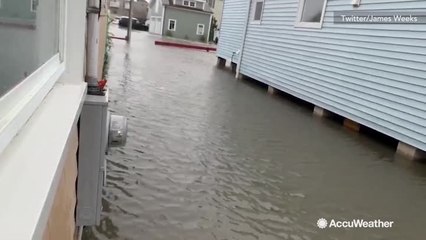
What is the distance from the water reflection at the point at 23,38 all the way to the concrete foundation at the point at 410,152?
507 centimetres

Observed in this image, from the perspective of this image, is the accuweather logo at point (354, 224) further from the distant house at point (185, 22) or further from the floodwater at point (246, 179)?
the distant house at point (185, 22)

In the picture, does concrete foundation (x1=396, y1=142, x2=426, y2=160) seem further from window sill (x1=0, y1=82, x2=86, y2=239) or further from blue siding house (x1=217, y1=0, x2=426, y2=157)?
window sill (x1=0, y1=82, x2=86, y2=239)

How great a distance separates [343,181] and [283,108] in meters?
3.90

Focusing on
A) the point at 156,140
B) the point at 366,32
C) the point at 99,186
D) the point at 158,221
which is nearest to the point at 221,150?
the point at 156,140

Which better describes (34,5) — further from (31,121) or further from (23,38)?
(31,121)

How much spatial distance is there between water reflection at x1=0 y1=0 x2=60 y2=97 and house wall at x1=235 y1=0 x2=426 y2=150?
16.5 feet

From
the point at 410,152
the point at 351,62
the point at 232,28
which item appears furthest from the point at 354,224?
the point at 232,28

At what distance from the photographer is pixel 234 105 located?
25.3ft

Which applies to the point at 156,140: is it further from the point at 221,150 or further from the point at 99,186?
the point at 99,186

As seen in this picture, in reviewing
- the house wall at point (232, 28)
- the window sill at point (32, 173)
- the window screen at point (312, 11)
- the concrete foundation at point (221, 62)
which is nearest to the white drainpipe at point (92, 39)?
the window sill at point (32, 173)

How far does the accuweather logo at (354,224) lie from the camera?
3287 millimetres

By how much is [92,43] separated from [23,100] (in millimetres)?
1340

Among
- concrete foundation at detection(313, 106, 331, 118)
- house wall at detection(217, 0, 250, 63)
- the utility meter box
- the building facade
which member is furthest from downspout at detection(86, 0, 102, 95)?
house wall at detection(217, 0, 250, 63)

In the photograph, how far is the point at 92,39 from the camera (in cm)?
231
